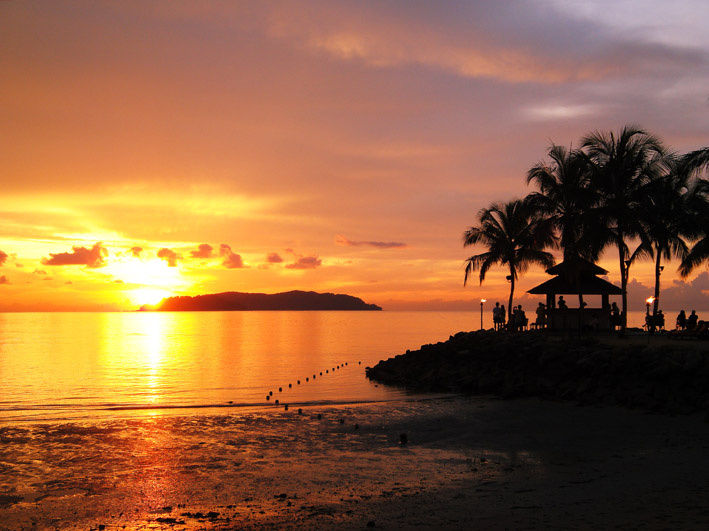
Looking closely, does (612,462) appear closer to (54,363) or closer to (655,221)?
(655,221)

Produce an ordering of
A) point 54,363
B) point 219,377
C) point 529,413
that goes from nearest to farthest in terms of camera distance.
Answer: point 529,413, point 219,377, point 54,363

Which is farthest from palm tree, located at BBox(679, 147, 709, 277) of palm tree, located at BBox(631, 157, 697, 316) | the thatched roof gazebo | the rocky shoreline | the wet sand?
the wet sand

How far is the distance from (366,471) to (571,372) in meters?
14.4

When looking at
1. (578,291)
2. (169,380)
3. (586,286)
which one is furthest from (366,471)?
(169,380)

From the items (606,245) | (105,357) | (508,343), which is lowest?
(105,357)

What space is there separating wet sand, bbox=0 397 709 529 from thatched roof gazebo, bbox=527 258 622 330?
47.2 ft

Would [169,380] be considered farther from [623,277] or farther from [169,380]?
[623,277]

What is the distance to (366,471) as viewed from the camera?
13734 mm

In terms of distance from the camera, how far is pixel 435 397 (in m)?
26.3

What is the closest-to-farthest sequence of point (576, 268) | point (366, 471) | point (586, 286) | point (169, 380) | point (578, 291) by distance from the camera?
point (366, 471)
point (576, 268)
point (578, 291)
point (586, 286)
point (169, 380)

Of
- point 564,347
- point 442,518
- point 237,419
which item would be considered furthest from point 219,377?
point 442,518

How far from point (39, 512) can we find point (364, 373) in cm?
3105

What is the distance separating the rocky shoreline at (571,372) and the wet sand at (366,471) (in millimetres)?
1630

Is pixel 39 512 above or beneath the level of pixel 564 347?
beneath
